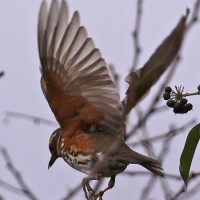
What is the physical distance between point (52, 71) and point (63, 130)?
0.38 metres

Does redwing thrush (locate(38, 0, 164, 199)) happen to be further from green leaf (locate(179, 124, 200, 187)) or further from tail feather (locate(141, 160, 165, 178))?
green leaf (locate(179, 124, 200, 187))

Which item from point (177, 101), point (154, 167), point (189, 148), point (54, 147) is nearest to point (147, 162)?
point (154, 167)

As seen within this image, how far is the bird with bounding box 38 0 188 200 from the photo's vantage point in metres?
3.53

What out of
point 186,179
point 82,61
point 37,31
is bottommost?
point 186,179

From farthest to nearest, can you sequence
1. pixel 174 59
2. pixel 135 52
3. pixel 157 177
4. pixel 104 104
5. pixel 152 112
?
pixel 104 104, pixel 157 177, pixel 135 52, pixel 174 59, pixel 152 112

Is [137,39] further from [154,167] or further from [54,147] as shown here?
[54,147]

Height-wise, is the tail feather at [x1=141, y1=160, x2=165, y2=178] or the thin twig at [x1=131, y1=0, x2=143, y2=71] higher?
the thin twig at [x1=131, y1=0, x2=143, y2=71]

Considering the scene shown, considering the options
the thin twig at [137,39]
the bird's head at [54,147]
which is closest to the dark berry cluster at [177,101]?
the thin twig at [137,39]

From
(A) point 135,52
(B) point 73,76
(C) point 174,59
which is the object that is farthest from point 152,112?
(B) point 73,76

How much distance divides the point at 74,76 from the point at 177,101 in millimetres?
1230

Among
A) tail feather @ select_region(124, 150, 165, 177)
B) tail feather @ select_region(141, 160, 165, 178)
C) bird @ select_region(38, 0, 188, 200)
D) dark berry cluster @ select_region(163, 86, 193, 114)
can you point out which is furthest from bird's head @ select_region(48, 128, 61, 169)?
dark berry cluster @ select_region(163, 86, 193, 114)

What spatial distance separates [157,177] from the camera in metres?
2.93

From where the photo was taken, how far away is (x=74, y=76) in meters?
3.83

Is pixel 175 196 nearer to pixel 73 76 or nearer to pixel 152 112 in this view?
pixel 152 112
